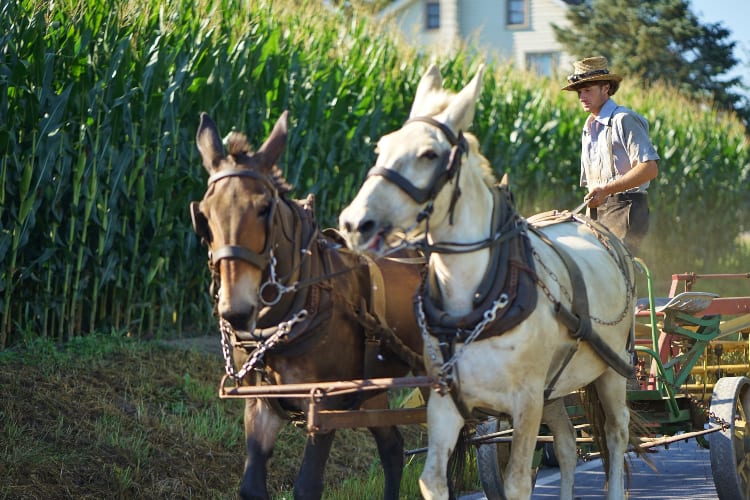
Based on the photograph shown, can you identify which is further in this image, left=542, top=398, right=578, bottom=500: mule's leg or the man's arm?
the man's arm

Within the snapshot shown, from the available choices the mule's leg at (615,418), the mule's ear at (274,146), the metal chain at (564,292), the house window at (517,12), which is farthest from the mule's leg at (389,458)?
the house window at (517,12)

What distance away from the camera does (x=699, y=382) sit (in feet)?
27.2

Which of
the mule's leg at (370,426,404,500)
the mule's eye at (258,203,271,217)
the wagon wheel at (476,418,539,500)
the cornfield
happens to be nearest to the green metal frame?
the wagon wheel at (476,418,539,500)

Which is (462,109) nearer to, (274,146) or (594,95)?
(274,146)

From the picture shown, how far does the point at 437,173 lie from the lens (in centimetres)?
458

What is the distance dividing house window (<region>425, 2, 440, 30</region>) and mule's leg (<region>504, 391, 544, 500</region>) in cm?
4865

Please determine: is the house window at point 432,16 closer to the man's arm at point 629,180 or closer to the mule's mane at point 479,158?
the man's arm at point 629,180

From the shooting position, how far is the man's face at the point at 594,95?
23.7 feet

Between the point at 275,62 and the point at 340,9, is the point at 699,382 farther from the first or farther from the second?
the point at 340,9

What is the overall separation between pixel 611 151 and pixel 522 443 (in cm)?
292

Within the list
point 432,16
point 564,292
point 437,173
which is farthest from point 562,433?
point 432,16

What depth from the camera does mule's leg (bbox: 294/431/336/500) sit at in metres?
5.11

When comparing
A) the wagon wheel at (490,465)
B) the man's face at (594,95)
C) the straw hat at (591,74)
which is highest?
the straw hat at (591,74)

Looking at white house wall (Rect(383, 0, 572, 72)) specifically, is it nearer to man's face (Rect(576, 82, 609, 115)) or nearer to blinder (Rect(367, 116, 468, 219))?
man's face (Rect(576, 82, 609, 115))
